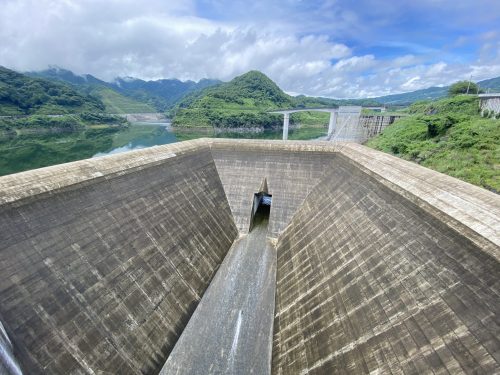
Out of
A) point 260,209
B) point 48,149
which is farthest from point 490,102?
point 48,149

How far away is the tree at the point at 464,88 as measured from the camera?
64125mm

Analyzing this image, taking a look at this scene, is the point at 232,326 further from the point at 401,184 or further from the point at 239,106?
the point at 239,106

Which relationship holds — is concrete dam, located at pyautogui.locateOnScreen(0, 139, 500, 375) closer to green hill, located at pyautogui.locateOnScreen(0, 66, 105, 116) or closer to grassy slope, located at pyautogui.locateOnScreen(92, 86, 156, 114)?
green hill, located at pyautogui.locateOnScreen(0, 66, 105, 116)

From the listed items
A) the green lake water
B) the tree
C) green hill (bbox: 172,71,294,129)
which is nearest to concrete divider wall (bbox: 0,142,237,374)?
the green lake water

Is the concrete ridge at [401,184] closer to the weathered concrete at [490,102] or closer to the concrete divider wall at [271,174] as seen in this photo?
the concrete divider wall at [271,174]

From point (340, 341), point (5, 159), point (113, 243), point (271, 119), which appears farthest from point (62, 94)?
point (340, 341)

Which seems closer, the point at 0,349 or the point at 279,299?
the point at 0,349

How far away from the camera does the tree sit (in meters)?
64.1

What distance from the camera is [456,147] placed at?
28422mm

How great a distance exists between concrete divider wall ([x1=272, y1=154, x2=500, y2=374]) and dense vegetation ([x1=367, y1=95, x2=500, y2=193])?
11.6 metres

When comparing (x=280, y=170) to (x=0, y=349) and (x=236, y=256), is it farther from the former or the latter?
(x=0, y=349)

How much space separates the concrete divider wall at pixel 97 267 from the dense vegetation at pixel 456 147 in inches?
924

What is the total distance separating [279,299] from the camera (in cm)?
1602

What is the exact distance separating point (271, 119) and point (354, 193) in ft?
306
